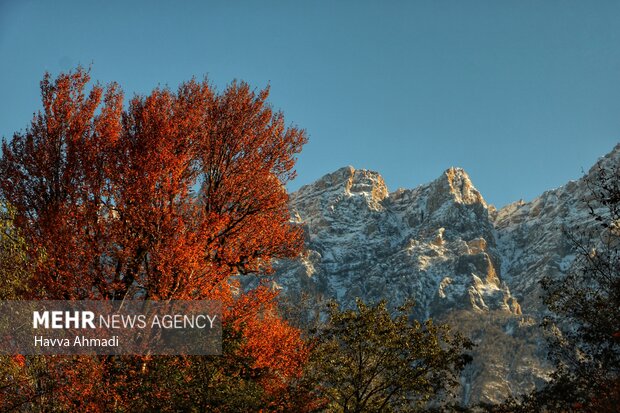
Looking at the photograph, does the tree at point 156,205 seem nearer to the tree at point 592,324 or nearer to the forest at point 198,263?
the forest at point 198,263

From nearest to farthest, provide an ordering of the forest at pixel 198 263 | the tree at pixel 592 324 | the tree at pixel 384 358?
the forest at pixel 198 263, the tree at pixel 592 324, the tree at pixel 384 358

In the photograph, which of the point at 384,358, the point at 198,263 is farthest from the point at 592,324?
the point at 198,263

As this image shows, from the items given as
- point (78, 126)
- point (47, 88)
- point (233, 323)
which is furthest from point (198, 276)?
point (47, 88)

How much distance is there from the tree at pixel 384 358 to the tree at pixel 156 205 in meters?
2.28

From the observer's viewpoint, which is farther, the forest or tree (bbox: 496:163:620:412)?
tree (bbox: 496:163:620:412)

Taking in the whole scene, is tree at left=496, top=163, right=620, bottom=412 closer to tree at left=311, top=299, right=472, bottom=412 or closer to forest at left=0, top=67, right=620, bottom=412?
forest at left=0, top=67, right=620, bottom=412

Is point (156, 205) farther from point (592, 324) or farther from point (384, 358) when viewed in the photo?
point (592, 324)

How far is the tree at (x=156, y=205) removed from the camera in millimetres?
22625

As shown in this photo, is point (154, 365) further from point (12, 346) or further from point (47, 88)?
point (47, 88)

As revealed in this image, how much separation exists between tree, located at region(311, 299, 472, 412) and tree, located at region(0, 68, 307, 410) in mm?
2283

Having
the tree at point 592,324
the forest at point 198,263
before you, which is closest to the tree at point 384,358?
the forest at point 198,263

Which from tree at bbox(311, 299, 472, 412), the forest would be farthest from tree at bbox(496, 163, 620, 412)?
tree at bbox(311, 299, 472, 412)

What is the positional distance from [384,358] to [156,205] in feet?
43.3

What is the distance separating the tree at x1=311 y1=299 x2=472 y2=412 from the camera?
26656 millimetres
